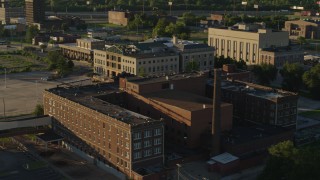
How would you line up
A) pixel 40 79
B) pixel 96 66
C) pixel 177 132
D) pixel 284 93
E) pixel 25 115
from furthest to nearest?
1. pixel 96 66
2. pixel 40 79
3. pixel 25 115
4. pixel 284 93
5. pixel 177 132

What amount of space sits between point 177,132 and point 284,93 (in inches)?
468

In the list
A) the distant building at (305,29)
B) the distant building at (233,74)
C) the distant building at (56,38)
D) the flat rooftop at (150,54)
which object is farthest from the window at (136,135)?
the distant building at (305,29)

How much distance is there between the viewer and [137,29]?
4887 inches

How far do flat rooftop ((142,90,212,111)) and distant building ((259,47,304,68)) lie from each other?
32919 millimetres

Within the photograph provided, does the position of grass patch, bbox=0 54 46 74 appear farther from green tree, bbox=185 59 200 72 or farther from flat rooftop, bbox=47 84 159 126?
flat rooftop, bbox=47 84 159 126

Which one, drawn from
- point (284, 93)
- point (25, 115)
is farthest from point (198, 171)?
point (25, 115)

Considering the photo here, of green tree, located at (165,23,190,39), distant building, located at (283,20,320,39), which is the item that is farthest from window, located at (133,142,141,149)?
distant building, located at (283,20,320,39)

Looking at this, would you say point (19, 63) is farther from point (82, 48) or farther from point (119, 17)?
point (119, 17)

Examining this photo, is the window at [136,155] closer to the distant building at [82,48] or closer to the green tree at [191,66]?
the green tree at [191,66]

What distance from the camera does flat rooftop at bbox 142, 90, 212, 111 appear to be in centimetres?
4115

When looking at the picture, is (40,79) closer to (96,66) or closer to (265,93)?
(96,66)

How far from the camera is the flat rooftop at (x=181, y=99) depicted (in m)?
41.1

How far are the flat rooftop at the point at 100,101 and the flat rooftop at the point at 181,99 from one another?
3.85 meters

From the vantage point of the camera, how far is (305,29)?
110375 millimetres
